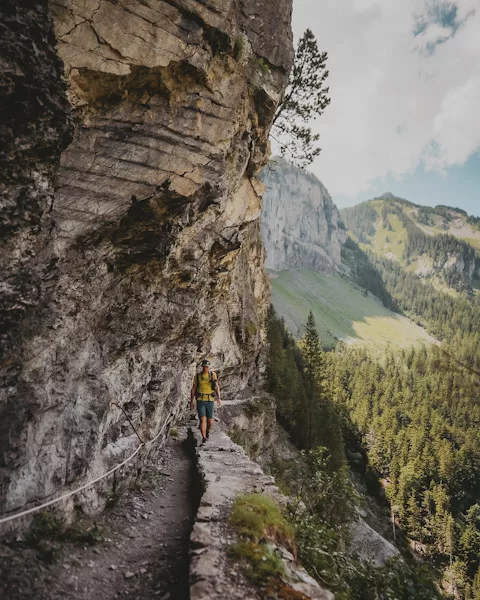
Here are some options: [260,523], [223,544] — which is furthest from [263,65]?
[223,544]

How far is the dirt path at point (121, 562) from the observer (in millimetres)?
5656

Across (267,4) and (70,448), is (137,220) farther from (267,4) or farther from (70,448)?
(267,4)

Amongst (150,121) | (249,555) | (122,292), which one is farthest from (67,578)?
(150,121)

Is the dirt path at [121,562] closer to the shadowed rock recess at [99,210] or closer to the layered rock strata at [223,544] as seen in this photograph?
the layered rock strata at [223,544]

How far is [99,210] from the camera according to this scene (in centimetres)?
838

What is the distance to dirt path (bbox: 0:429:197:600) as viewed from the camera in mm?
5656

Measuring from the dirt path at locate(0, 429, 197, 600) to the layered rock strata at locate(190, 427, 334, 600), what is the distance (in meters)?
0.38

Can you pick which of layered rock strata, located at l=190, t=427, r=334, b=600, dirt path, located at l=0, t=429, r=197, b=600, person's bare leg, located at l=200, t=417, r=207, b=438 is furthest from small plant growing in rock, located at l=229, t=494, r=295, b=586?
person's bare leg, located at l=200, t=417, r=207, b=438

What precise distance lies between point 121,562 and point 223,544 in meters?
1.93

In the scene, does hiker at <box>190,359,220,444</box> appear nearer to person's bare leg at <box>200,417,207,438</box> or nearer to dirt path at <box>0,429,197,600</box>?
person's bare leg at <box>200,417,207,438</box>

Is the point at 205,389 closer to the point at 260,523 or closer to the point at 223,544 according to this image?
the point at 260,523

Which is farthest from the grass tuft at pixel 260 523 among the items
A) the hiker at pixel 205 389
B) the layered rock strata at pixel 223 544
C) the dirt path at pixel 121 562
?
the hiker at pixel 205 389

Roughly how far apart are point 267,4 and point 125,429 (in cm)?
1530

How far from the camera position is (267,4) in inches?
537
